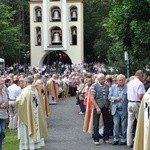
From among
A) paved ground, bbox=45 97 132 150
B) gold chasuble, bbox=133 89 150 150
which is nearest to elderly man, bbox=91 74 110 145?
paved ground, bbox=45 97 132 150

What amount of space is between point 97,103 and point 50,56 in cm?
5022

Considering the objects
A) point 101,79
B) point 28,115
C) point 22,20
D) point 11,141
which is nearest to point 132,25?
point 101,79

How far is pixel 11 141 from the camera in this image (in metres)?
15.8

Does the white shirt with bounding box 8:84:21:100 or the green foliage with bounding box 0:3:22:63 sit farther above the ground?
the green foliage with bounding box 0:3:22:63

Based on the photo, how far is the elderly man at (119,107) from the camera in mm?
14652

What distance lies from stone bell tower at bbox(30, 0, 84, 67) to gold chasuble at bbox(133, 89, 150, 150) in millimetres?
52683

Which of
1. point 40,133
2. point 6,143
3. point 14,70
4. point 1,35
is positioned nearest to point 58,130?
point 6,143

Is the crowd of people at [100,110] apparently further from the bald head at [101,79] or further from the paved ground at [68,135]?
the paved ground at [68,135]

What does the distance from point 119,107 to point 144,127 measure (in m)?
7.06

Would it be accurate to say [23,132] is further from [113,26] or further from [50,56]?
[50,56]

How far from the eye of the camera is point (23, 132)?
43.6ft

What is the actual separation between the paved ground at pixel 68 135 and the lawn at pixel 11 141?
0.87 m

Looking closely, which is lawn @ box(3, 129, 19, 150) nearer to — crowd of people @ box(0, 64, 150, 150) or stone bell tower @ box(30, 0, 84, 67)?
crowd of people @ box(0, 64, 150, 150)

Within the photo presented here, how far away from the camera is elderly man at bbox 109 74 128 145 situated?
48.1 ft
